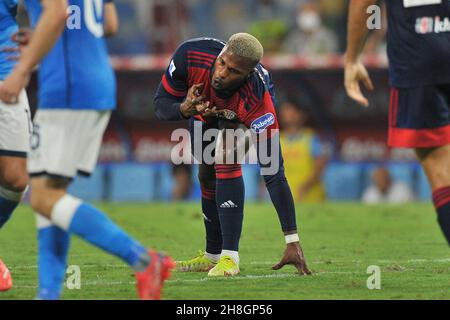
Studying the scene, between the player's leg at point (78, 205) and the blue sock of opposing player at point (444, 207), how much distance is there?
5.12 ft

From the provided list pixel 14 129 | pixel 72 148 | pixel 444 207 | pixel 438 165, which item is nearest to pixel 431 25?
pixel 438 165

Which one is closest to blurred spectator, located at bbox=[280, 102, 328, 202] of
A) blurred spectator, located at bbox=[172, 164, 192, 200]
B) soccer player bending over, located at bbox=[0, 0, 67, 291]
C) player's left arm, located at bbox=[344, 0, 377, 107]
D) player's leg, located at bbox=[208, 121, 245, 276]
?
blurred spectator, located at bbox=[172, 164, 192, 200]

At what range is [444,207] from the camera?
5.71 metres

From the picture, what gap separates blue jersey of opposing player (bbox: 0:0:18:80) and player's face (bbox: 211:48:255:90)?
4.56 ft

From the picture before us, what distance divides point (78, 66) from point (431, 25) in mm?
1961

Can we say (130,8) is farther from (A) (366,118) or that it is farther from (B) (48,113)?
(B) (48,113)

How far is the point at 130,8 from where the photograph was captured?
19875mm

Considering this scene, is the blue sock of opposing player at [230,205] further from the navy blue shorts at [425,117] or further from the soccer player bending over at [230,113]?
the navy blue shorts at [425,117]

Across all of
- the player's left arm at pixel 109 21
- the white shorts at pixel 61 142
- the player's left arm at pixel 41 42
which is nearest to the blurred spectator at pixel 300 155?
the player's left arm at pixel 109 21

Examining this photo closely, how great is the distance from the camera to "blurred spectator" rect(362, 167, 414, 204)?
17328 millimetres

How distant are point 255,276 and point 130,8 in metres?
13.2

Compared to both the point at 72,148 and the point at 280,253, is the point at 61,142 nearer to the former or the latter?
the point at 72,148

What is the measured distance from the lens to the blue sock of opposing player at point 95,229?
542 cm
